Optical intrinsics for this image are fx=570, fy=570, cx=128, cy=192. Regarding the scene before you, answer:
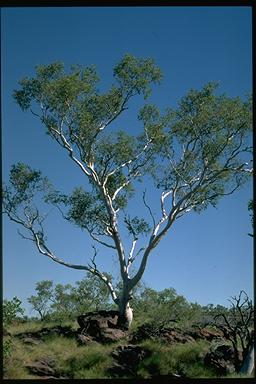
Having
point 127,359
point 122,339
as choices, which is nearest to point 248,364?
point 127,359

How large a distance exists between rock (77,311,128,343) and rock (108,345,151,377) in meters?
1.17

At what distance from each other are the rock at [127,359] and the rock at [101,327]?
117 centimetres

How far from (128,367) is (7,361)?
8.43 ft

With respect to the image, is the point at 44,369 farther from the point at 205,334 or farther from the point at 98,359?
the point at 205,334

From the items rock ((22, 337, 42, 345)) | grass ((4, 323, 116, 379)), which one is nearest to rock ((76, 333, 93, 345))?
grass ((4, 323, 116, 379))

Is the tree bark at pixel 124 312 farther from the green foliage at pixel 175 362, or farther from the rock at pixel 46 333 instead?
the green foliage at pixel 175 362

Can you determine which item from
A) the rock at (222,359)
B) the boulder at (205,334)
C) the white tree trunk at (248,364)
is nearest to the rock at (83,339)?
the boulder at (205,334)

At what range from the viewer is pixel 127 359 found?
12.6 m

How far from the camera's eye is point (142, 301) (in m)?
22.5

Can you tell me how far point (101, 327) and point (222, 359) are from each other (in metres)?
3.96

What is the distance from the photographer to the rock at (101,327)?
1430 cm

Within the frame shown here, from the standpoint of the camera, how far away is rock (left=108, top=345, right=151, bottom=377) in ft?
39.5

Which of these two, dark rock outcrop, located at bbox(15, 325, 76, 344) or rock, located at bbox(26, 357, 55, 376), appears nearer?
rock, located at bbox(26, 357, 55, 376)

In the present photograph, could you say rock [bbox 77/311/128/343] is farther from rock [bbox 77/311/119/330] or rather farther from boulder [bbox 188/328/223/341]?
boulder [bbox 188/328/223/341]
